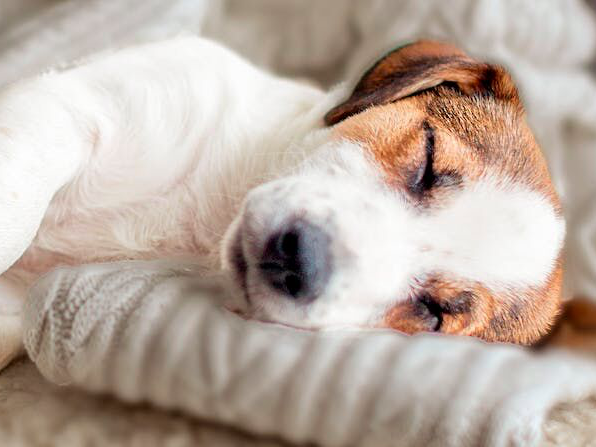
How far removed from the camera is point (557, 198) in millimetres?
1529

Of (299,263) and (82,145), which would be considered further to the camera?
(82,145)

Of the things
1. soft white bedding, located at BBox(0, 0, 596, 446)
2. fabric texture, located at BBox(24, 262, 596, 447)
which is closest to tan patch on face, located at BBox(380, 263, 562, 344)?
fabric texture, located at BBox(24, 262, 596, 447)

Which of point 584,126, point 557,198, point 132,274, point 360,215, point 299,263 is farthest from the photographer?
point 584,126

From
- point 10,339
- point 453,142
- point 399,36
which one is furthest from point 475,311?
point 399,36

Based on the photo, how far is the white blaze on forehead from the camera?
4.28ft

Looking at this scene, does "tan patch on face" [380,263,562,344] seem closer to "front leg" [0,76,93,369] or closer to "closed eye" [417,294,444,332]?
"closed eye" [417,294,444,332]

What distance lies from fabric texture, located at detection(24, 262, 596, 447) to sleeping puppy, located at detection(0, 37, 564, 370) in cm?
25

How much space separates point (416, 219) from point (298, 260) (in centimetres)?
32

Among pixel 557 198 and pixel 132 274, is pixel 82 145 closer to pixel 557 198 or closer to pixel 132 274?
pixel 132 274

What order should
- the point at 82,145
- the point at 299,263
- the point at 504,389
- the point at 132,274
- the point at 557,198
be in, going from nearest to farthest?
the point at 504,389 → the point at 132,274 → the point at 299,263 → the point at 82,145 → the point at 557,198

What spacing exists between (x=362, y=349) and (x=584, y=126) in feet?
6.58

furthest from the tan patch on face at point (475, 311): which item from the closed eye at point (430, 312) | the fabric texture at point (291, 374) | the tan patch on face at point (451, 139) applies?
the fabric texture at point (291, 374)

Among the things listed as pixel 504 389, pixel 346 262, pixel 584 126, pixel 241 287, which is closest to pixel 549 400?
pixel 504 389

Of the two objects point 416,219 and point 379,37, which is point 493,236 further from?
point 379,37
